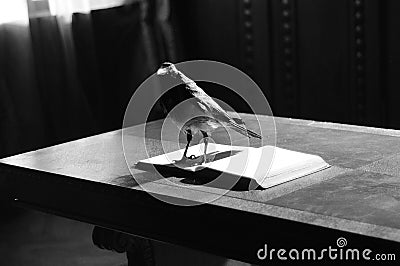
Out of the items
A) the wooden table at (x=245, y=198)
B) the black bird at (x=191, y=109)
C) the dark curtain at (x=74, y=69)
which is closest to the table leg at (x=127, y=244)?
the wooden table at (x=245, y=198)

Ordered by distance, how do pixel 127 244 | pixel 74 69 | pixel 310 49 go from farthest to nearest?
pixel 310 49 < pixel 74 69 < pixel 127 244

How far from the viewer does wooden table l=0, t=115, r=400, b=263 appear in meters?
1.49

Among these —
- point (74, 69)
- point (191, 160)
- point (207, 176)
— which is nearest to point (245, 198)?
point (207, 176)

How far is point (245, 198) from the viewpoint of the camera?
65.5 inches

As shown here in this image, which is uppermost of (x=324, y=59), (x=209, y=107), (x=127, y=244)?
(x=209, y=107)

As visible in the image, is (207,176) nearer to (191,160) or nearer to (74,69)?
(191,160)

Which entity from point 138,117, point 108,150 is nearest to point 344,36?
point 138,117

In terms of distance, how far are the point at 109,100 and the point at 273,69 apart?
77 centimetres

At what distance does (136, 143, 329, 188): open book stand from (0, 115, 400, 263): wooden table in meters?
0.03

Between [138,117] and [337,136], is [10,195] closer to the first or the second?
[337,136]

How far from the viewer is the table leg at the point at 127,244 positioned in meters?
2.32

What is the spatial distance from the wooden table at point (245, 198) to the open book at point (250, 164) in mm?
33

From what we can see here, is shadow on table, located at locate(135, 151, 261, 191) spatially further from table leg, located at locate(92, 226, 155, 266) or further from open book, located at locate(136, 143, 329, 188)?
table leg, located at locate(92, 226, 155, 266)

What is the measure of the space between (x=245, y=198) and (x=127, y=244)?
2.55 feet
